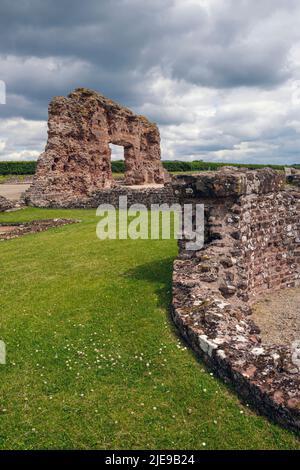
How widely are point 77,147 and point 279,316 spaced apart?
24.3m

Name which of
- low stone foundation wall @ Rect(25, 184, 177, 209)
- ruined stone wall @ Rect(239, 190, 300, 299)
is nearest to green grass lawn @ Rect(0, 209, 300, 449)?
ruined stone wall @ Rect(239, 190, 300, 299)

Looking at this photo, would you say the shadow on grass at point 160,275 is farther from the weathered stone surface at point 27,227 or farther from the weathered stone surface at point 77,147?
the weathered stone surface at point 77,147

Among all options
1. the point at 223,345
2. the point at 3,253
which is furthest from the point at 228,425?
the point at 3,253

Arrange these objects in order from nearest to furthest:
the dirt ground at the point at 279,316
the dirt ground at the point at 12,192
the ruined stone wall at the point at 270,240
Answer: the dirt ground at the point at 279,316, the ruined stone wall at the point at 270,240, the dirt ground at the point at 12,192

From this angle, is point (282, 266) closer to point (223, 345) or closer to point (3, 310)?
point (223, 345)

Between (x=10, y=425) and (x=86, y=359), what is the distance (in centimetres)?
149

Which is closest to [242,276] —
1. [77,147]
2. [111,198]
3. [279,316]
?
[279,316]

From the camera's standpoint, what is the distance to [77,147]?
95.6ft

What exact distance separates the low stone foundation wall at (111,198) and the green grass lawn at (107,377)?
17.7 m

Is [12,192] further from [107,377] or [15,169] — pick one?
[107,377]

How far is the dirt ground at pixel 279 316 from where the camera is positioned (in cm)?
676

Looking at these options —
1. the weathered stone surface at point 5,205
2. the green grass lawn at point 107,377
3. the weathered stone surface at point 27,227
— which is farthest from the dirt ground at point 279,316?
the weathered stone surface at point 5,205

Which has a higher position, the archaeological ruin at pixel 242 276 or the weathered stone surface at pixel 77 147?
the weathered stone surface at pixel 77 147

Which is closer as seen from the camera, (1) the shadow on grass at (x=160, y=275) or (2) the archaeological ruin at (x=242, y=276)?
(2) the archaeological ruin at (x=242, y=276)
